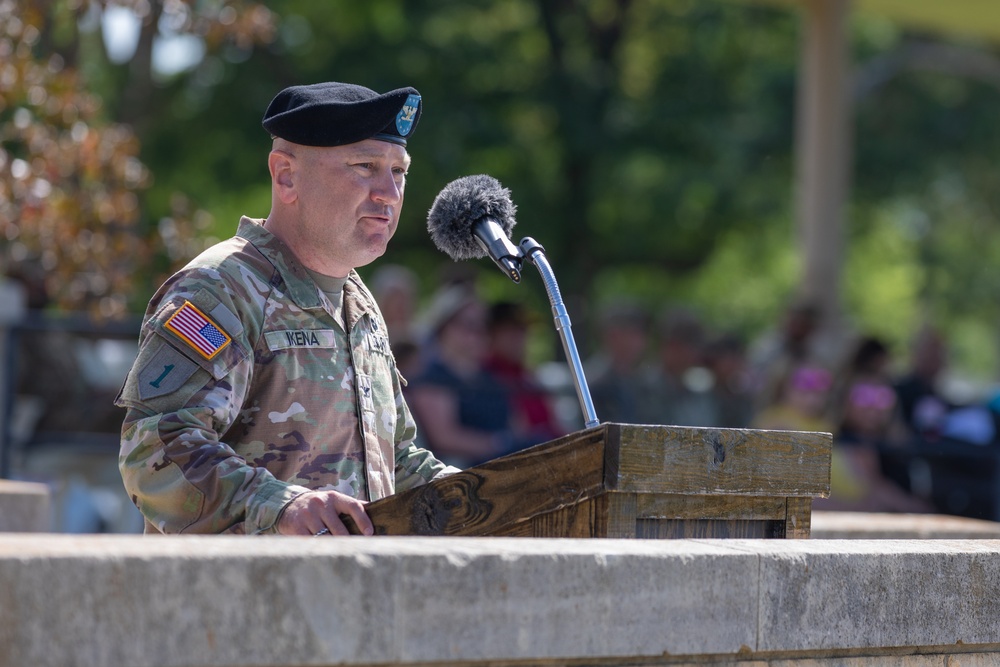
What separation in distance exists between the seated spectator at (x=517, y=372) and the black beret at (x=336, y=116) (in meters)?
5.33

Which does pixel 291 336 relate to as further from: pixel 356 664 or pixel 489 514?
pixel 356 664

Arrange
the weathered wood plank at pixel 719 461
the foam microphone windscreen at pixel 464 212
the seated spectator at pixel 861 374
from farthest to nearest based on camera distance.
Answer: the seated spectator at pixel 861 374 → the foam microphone windscreen at pixel 464 212 → the weathered wood plank at pixel 719 461

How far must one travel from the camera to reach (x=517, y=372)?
923cm

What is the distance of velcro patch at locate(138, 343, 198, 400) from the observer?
3.17 m

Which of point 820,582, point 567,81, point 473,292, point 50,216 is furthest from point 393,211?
point 567,81

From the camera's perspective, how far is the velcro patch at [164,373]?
3.17 m

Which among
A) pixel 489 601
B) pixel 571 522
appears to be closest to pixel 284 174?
pixel 571 522

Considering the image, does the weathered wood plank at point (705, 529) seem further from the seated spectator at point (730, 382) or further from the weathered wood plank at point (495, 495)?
the seated spectator at point (730, 382)

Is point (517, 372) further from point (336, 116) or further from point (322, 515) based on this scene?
point (322, 515)

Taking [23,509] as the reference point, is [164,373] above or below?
above

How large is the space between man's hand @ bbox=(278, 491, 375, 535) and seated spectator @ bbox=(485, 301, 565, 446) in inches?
230

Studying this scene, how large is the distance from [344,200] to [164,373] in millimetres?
654

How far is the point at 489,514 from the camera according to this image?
2.94 meters

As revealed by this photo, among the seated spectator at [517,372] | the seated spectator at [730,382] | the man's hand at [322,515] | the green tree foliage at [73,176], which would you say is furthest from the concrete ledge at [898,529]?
the seated spectator at [730,382]
